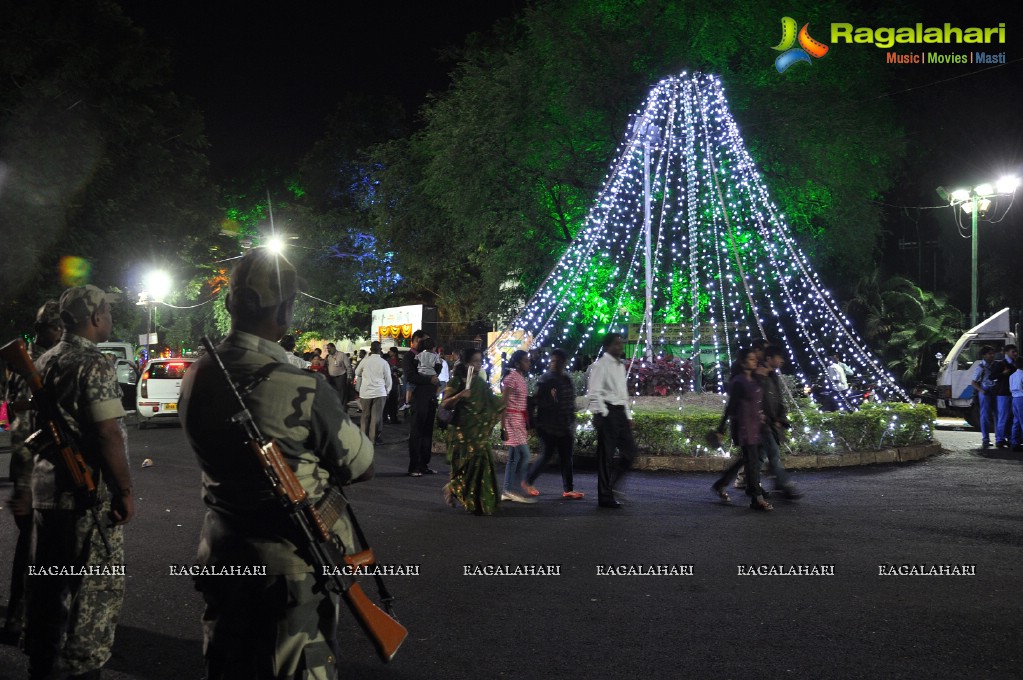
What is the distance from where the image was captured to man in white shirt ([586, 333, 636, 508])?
892 cm

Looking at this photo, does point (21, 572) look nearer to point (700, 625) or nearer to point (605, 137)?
point (700, 625)

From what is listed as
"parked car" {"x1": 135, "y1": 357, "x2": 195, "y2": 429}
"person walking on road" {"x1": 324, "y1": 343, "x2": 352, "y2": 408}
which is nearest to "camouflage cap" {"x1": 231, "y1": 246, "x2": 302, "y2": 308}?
"person walking on road" {"x1": 324, "y1": 343, "x2": 352, "y2": 408}

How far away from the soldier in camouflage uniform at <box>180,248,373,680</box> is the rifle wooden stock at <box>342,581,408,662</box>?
97mm

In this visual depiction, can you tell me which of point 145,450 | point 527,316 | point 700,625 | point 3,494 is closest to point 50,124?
point 145,450

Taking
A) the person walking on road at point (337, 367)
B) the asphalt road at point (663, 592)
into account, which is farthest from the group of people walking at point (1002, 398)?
the person walking on road at point (337, 367)

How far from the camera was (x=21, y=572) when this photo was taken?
4.57 metres

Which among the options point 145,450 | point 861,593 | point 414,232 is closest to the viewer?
point 861,593

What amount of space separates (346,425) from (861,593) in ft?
13.8

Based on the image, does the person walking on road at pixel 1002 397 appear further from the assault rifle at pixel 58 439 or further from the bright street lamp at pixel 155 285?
the bright street lamp at pixel 155 285

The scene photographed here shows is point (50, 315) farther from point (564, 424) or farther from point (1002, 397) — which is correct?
point (1002, 397)

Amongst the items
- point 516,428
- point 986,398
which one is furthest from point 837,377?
point 516,428

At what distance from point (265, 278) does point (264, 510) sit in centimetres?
70

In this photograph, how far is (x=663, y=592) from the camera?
18.6 ft

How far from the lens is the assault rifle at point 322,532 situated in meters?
2.54
